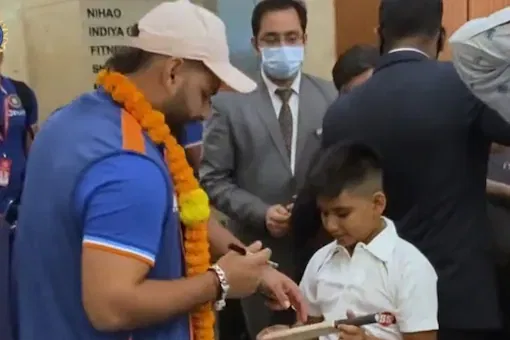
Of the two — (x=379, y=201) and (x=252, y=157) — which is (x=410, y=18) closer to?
(x=379, y=201)

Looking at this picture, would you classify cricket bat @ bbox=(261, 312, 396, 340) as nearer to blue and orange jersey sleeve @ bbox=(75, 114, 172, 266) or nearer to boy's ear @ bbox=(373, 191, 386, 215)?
boy's ear @ bbox=(373, 191, 386, 215)

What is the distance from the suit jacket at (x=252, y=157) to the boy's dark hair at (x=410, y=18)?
60 centimetres

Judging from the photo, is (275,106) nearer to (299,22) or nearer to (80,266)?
(299,22)

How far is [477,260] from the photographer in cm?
193

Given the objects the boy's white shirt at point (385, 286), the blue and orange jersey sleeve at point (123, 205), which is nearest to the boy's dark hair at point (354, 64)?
the boy's white shirt at point (385, 286)

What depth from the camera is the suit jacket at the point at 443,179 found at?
190 centimetres

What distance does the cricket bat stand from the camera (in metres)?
1.57

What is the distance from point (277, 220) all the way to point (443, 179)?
2.09 feet

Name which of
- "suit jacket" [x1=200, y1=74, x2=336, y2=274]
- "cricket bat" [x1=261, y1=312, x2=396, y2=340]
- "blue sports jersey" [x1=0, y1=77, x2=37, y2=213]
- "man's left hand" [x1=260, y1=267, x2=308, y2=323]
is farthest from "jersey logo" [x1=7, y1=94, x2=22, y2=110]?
"cricket bat" [x1=261, y1=312, x2=396, y2=340]

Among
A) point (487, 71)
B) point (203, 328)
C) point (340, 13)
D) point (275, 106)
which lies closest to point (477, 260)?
point (487, 71)

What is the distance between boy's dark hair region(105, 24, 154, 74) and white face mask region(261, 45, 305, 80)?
44.5 inches

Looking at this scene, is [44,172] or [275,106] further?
[275,106]

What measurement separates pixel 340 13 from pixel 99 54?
109 cm

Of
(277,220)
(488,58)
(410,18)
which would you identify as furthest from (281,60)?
(488,58)
